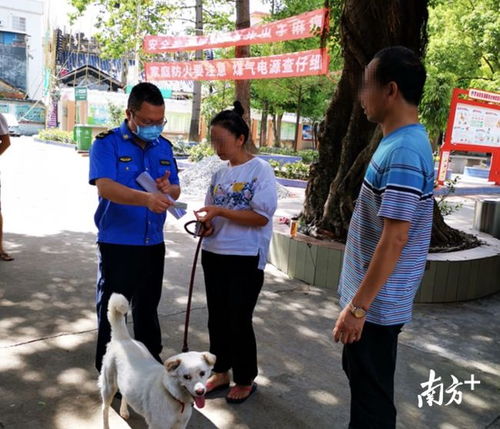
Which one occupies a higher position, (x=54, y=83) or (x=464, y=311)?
(x=54, y=83)

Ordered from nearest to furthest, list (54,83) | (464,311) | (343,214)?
(464,311) → (343,214) → (54,83)

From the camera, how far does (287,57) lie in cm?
1170

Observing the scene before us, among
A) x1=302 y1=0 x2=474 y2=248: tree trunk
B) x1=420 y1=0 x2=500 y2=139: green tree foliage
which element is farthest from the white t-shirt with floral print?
x1=420 y1=0 x2=500 y2=139: green tree foliage

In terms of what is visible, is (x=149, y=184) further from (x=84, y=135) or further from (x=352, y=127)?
(x=84, y=135)

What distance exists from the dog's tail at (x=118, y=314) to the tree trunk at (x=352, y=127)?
3468 millimetres

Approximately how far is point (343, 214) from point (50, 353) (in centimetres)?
338

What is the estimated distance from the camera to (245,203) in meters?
2.79

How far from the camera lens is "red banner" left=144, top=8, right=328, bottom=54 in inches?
371

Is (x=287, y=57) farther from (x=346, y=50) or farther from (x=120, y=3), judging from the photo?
(x=120, y=3)

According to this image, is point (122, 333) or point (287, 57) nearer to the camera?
point (122, 333)

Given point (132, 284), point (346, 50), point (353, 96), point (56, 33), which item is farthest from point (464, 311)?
point (56, 33)

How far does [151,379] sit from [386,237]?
1.32 m

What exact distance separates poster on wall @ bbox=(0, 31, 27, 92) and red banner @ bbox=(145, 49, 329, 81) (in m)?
29.3

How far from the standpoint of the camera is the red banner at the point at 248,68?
1094cm
